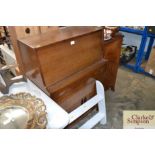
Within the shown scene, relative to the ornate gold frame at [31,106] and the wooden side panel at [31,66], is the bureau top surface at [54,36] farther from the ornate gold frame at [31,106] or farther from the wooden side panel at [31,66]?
the ornate gold frame at [31,106]

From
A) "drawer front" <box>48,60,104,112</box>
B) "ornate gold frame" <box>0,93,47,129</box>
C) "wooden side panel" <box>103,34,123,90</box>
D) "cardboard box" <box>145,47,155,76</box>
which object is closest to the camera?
"ornate gold frame" <box>0,93,47,129</box>

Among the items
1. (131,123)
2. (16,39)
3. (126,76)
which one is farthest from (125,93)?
(16,39)

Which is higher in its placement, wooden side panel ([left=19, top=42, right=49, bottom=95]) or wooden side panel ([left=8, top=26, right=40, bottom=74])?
wooden side panel ([left=8, top=26, right=40, bottom=74])

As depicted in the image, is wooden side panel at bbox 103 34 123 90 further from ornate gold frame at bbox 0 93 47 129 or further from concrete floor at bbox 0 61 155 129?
ornate gold frame at bbox 0 93 47 129

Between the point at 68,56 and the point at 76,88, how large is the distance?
318mm

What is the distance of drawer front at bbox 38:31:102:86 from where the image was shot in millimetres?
1011

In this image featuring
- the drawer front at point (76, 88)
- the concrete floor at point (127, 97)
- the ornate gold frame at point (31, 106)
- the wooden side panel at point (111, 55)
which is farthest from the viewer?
the concrete floor at point (127, 97)

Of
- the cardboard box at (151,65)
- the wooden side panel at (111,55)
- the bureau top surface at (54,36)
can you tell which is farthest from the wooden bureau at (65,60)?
the cardboard box at (151,65)

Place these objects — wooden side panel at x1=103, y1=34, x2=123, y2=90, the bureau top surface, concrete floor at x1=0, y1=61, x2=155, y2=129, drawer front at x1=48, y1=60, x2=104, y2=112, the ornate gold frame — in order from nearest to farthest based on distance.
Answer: the ornate gold frame, the bureau top surface, drawer front at x1=48, y1=60, x2=104, y2=112, wooden side panel at x1=103, y1=34, x2=123, y2=90, concrete floor at x1=0, y1=61, x2=155, y2=129

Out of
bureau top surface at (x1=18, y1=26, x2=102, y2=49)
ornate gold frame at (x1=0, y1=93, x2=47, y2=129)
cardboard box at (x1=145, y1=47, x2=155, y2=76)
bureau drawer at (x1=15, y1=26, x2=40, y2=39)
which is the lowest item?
cardboard box at (x1=145, y1=47, x2=155, y2=76)

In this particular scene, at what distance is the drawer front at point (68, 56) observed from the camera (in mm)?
1011

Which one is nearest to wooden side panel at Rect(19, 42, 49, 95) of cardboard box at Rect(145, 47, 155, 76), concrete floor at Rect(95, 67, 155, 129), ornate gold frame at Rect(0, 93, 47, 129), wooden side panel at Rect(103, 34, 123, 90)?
ornate gold frame at Rect(0, 93, 47, 129)

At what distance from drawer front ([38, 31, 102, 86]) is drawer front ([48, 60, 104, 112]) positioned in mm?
45

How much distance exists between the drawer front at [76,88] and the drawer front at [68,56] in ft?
0.15
